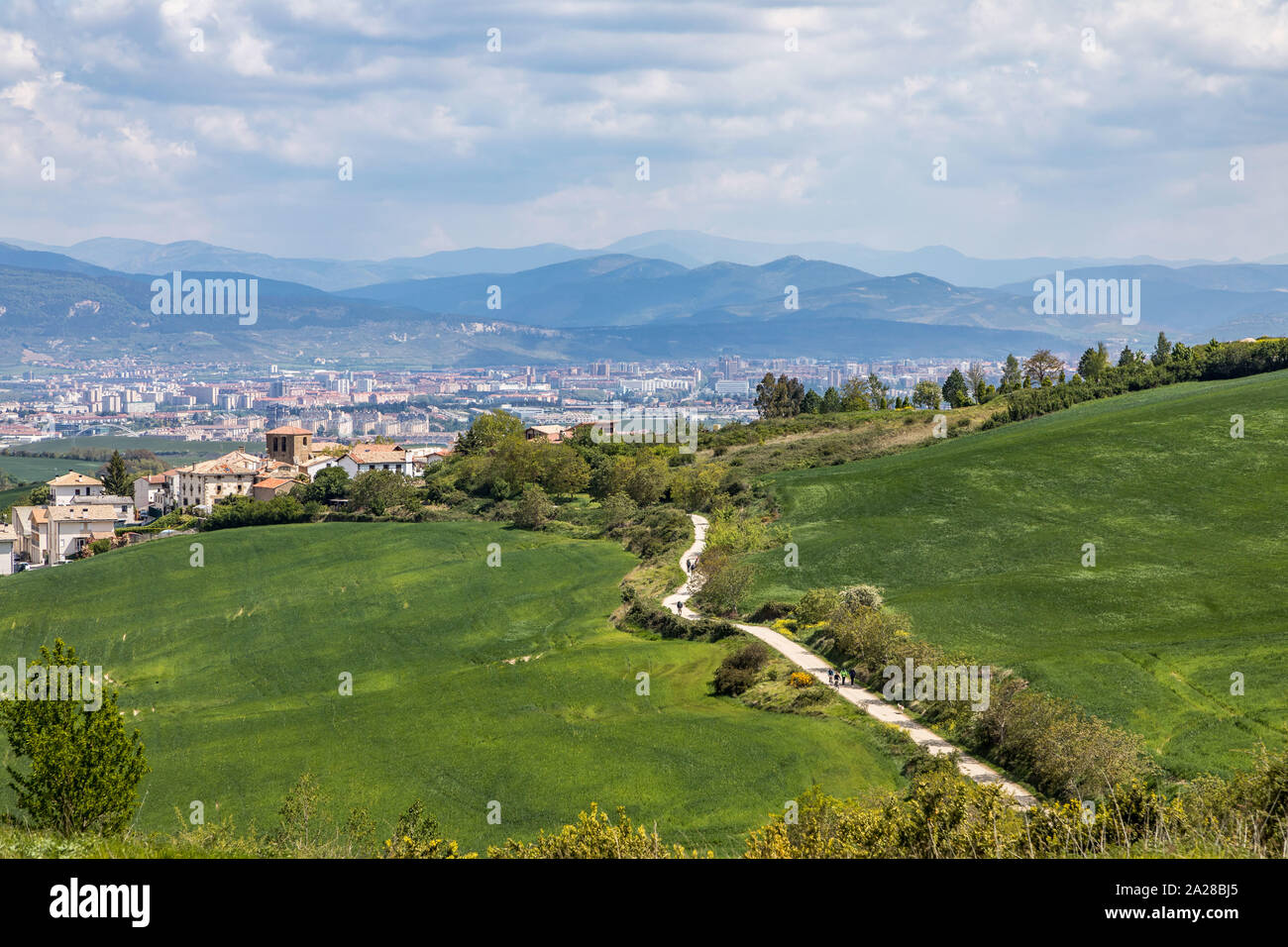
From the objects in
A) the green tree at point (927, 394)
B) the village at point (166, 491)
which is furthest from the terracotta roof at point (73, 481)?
the green tree at point (927, 394)

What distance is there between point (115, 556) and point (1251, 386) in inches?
3458

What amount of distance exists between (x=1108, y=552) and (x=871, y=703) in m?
23.3

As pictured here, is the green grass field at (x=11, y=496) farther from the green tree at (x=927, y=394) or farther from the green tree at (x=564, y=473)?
the green tree at (x=927, y=394)

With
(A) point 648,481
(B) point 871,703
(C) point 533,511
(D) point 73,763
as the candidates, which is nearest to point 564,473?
(A) point 648,481

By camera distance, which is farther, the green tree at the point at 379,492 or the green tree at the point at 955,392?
the green tree at the point at 955,392

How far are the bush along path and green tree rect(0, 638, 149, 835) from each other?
2108 cm

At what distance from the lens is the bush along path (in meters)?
29.3

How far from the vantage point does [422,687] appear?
46.3 m

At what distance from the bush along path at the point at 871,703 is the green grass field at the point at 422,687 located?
1556 mm

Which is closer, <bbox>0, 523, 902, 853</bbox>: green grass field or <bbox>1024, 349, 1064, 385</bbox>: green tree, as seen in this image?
<bbox>0, 523, 902, 853</bbox>: green grass field

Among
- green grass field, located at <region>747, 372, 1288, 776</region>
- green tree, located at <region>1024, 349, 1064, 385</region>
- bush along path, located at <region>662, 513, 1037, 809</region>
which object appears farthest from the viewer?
green tree, located at <region>1024, 349, 1064, 385</region>

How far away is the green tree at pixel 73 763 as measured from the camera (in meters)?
23.7

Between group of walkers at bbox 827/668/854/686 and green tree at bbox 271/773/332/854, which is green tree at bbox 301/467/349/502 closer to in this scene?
group of walkers at bbox 827/668/854/686

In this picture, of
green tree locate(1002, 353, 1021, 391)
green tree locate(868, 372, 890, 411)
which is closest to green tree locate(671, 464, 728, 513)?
green tree locate(868, 372, 890, 411)
